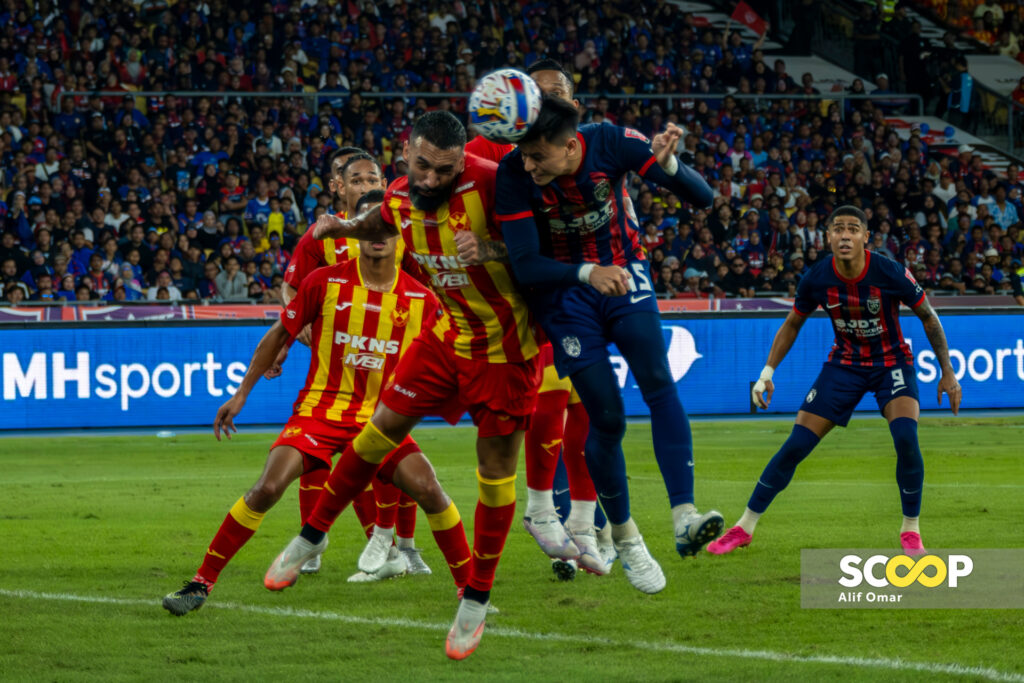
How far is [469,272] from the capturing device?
6.32 metres

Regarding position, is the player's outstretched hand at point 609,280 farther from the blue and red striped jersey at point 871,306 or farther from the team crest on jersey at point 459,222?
the blue and red striped jersey at point 871,306

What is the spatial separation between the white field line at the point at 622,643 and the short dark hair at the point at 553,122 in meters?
2.41

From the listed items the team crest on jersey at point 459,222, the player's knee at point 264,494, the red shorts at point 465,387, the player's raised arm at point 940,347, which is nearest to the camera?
the team crest on jersey at point 459,222

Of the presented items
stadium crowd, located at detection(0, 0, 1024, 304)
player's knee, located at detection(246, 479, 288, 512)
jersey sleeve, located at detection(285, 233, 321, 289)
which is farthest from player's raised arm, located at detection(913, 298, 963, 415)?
stadium crowd, located at detection(0, 0, 1024, 304)

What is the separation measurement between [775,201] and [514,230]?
1835 centimetres

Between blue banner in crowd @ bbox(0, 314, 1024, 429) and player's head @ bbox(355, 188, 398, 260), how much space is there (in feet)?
31.3

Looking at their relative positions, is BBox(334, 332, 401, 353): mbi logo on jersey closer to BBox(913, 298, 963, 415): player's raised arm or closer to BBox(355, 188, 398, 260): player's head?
BBox(355, 188, 398, 260): player's head

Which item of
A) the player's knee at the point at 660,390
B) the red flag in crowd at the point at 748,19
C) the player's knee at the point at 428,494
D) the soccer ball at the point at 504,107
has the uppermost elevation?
the soccer ball at the point at 504,107

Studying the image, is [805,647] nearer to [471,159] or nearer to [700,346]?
[471,159]

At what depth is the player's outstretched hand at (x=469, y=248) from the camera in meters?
6.11

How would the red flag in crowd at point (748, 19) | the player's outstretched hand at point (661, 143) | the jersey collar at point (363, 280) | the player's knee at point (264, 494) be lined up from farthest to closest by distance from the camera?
the red flag in crowd at point (748, 19)
the jersey collar at point (363, 280)
the player's knee at point (264, 494)
the player's outstretched hand at point (661, 143)

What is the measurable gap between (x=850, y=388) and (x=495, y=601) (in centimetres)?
301

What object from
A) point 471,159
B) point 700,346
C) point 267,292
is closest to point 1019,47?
point 700,346

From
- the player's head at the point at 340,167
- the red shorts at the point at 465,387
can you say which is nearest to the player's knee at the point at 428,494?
the red shorts at the point at 465,387
